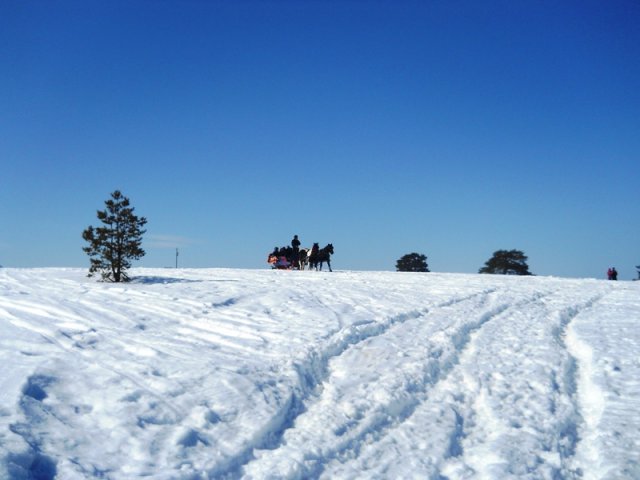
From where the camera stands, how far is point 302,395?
5230 mm

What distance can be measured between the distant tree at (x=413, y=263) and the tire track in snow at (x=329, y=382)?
43.7m

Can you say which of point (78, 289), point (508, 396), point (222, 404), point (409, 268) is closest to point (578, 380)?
point (508, 396)

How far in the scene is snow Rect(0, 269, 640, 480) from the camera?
3771mm

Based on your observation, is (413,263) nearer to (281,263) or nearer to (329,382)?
(281,263)

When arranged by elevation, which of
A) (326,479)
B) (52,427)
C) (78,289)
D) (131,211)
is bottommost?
(326,479)

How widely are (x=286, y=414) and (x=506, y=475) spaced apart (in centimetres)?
210

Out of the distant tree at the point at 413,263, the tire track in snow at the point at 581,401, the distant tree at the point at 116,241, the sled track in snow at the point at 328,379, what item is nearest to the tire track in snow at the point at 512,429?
the tire track in snow at the point at 581,401

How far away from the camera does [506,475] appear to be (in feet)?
12.4

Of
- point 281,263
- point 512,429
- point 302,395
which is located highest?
point 281,263

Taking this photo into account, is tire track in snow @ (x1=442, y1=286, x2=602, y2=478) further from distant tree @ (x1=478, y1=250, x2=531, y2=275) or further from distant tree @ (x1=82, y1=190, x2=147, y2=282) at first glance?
distant tree @ (x1=478, y1=250, x2=531, y2=275)

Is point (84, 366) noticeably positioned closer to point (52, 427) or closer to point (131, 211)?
point (52, 427)

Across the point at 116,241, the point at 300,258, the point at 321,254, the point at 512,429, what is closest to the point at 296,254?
the point at 300,258

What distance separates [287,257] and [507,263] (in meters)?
31.7

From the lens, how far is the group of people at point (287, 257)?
30.7 metres
